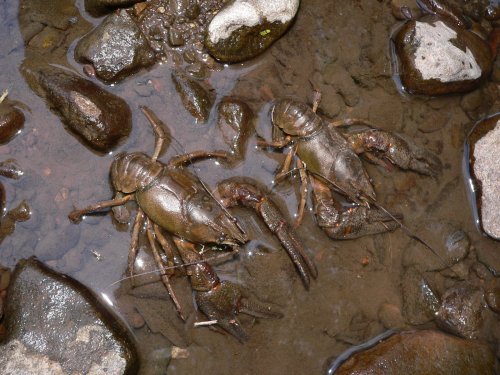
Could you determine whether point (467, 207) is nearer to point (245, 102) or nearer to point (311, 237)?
point (311, 237)

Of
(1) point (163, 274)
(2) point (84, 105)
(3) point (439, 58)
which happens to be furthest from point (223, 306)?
(3) point (439, 58)

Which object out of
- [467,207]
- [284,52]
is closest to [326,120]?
[284,52]

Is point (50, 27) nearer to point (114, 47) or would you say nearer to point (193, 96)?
point (114, 47)

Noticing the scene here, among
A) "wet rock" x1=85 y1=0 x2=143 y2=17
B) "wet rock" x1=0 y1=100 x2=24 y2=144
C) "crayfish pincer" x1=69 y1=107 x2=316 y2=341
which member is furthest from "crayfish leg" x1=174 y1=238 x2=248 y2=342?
"wet rock" x1=85 y1=0 x2=143 y2=17


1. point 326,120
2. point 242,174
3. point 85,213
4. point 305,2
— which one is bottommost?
point 85,213

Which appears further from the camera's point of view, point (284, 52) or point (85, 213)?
point (284, 52)

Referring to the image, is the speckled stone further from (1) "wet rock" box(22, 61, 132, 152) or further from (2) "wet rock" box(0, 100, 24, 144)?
(2) "wet rock" box(0, 100, 24, 144)
